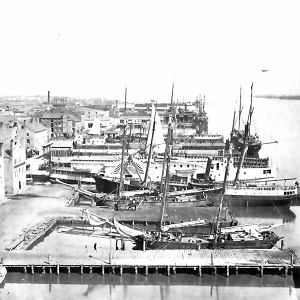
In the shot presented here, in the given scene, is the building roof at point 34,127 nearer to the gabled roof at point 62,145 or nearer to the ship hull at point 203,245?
the gabled roof at point 62,145

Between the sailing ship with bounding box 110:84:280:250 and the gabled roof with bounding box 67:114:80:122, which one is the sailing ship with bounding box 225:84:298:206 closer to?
the sailing ship with bounding box 110:84:280:250

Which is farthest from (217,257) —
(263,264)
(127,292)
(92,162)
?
(92,162)

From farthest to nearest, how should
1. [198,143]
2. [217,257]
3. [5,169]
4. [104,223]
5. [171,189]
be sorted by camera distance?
1. [198,143]
2. [171,189]
3. [5,169]
4. [104,223]
5. [217,257]

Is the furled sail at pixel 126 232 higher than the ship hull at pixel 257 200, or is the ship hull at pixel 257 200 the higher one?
the furled sail at pixel 126 232

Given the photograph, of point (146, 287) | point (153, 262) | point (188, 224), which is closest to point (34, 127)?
point (188, 224)

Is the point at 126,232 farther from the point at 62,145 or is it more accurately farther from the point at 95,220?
the point at 62,145

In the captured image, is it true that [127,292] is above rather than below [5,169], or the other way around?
below

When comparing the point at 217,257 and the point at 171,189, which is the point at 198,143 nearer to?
the point at 171,189

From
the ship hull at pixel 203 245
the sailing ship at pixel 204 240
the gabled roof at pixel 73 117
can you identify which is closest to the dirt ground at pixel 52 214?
A: the sailing ship at pixel 204 240
